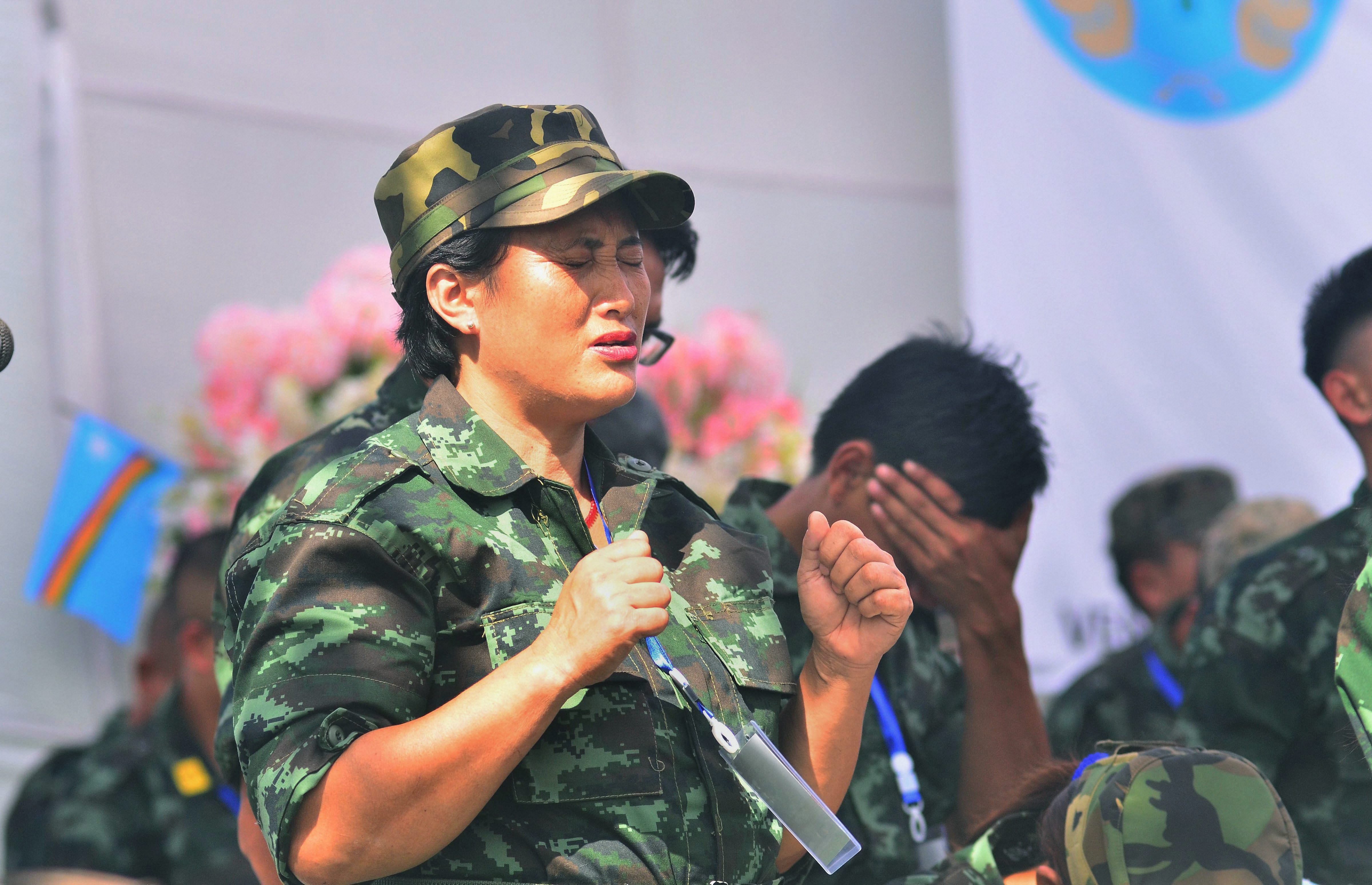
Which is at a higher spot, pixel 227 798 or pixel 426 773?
pixel 426 773

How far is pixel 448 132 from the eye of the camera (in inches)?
62.6

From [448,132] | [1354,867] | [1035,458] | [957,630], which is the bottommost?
[1354,867]

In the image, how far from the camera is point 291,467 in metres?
2.22

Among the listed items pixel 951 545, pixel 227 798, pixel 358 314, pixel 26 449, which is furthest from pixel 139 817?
pixel 951 545

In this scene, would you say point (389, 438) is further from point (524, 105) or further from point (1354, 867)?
point (1354, 867)

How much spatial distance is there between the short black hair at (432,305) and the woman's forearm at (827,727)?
0.55 meters

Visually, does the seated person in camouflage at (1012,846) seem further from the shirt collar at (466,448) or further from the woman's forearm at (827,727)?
the shirt collar at (466,448)

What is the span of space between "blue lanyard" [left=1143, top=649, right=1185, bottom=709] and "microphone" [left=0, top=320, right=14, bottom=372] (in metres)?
3.15

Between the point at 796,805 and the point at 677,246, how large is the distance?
1221 millimetres

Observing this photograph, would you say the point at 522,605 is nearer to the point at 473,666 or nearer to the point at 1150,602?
the point at 473,666

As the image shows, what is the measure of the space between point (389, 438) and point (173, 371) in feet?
10.8

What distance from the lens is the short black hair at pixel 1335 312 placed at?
2699mm

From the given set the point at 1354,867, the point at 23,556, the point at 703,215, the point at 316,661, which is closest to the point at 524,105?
the point at 316,661

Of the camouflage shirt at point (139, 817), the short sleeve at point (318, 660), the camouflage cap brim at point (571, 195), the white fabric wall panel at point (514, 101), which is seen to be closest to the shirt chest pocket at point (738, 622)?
the short sleeve at point (318, 660)
